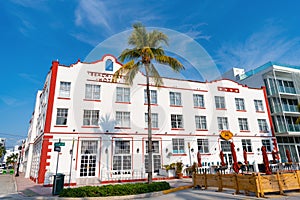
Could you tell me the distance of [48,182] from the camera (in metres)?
15.3

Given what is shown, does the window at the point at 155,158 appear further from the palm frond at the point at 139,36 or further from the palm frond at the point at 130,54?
the palm frond at the point at 139,36

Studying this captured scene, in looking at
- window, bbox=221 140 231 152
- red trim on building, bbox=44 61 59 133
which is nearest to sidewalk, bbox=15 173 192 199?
red trim on building, bbox=44 61 59 133

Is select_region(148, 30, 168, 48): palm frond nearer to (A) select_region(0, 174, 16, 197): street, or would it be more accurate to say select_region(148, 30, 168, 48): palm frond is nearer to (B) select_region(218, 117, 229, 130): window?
(A) select_region(0, 174, 16, 197): street

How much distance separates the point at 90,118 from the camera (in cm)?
2009

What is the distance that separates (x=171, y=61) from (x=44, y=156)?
1391 centimetres

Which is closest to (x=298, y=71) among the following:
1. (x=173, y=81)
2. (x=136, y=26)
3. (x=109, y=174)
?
(x=173, y=81)

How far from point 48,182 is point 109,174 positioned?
200 inches

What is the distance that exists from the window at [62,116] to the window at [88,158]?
2792mm

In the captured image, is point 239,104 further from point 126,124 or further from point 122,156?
point 122,156

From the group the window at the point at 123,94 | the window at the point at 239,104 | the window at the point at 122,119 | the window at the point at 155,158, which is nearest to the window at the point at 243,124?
the window at the point at 239,104

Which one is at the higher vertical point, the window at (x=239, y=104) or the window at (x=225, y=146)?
the window at (x=239, y=104)

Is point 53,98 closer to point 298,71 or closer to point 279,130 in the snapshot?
point 279,130

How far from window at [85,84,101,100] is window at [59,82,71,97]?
1.77 m

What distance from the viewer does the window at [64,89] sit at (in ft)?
65.4
